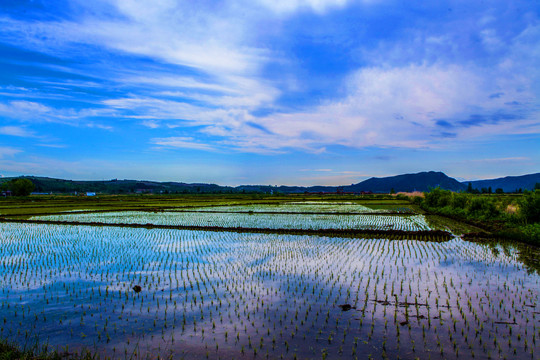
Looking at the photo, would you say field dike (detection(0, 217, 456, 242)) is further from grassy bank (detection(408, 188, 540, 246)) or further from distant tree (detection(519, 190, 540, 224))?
distant tree (detection(519, 190, 540, 224))

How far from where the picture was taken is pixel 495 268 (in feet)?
28.5

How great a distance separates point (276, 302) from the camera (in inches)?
244

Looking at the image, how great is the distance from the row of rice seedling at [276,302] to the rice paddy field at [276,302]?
27 millimetres

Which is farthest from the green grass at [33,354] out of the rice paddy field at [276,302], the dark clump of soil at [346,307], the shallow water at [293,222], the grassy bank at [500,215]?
the grassy bank at [500,215]

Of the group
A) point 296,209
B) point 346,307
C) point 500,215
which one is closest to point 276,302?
point 346,307

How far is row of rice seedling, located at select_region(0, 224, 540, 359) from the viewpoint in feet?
15.1

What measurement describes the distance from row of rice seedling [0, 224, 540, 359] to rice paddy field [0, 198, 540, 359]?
1.0 inches

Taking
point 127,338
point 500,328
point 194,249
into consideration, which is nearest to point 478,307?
point 500,328

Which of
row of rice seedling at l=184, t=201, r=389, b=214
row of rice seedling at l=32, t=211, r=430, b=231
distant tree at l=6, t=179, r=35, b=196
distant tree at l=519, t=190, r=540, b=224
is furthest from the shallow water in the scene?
distant tree at l=6, t=179, r=35, b=196

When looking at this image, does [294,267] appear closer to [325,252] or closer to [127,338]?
[325,252]

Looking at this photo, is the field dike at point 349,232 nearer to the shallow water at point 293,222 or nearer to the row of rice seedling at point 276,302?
the shallow water at point 293,222

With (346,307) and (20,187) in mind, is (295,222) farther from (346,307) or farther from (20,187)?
(20,187)

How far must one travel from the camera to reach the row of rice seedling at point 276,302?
4602 millimetres

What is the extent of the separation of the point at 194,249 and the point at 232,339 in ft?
24.4
